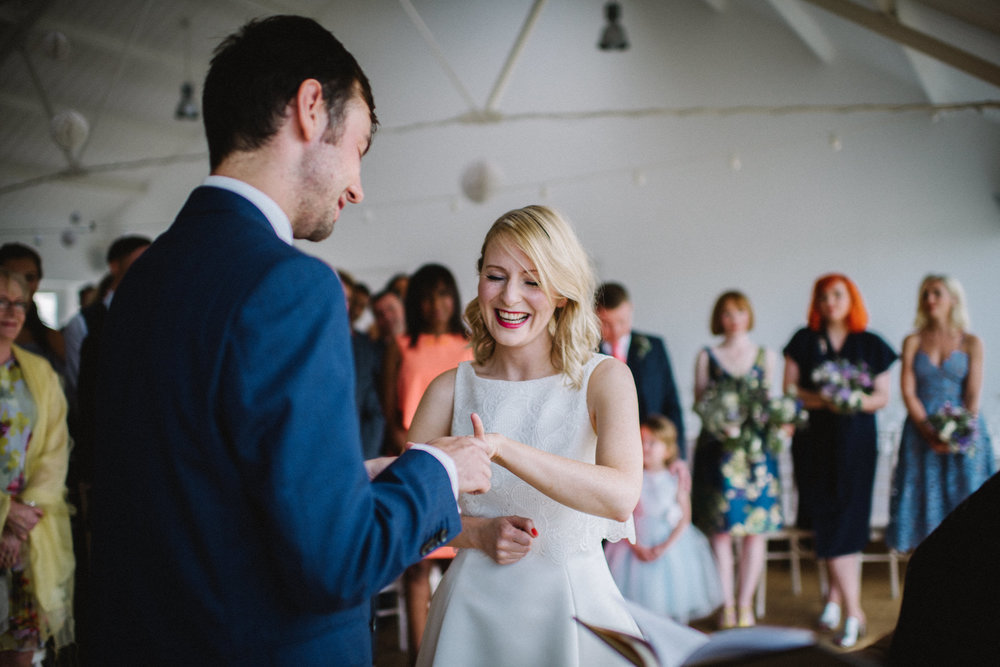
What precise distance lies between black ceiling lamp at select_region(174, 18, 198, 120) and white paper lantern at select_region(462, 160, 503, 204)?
13.1ft

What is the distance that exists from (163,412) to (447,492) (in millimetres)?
385

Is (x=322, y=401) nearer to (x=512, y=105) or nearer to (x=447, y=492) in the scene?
(x=447, y=492)

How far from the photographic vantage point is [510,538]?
149cm

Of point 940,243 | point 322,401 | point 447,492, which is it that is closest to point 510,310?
point 447,492

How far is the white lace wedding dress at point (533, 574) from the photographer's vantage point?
58.0 inches

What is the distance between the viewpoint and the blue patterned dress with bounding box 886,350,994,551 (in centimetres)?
418

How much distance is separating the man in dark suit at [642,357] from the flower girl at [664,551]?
3.8 inches

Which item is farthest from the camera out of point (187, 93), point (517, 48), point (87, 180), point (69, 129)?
point (87, 180)

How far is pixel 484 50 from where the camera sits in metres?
9.90

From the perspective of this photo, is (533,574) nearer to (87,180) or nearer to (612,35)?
(612,35)

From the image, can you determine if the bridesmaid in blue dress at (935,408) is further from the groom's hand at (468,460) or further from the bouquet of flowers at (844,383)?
the groom's hand at (468,460)

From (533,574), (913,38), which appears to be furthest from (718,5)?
(533,574)

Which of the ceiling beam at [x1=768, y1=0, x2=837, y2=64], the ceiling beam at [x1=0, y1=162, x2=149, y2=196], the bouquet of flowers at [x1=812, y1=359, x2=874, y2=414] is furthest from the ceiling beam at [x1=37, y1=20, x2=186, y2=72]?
the bouquet of flowers at [x1=812, y1=359, x2=874, y2=414]

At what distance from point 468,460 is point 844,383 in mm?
3456
